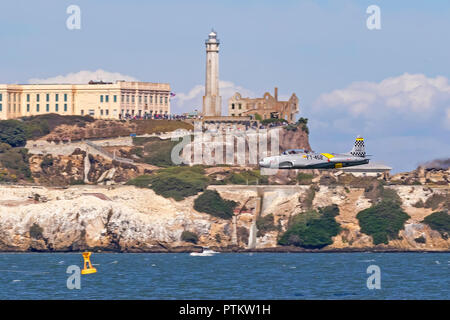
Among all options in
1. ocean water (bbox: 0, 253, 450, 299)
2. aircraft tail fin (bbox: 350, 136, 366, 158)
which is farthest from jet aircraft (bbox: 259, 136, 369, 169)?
ocean water (bbox: 0, 253, 450, 299)

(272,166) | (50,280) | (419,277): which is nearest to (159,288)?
(50,280)

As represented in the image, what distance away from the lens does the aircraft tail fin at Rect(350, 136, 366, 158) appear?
76.0m

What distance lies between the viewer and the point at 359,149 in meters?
77.1

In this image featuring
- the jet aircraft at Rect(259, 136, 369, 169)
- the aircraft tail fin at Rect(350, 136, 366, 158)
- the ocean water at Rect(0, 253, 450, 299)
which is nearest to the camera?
the jet aircraft at Rect(259, 136, 369, 169)

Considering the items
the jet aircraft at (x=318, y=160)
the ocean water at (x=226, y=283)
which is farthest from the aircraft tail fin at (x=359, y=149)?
the ocean water at (x=226, y=283)

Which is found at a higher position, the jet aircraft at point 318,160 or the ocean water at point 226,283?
the jet aircraft at point 318,160

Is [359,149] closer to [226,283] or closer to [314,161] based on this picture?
[314,161]

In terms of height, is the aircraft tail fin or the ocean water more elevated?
the aircraft tail fin

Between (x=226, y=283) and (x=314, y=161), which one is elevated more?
(x=314, y=161)

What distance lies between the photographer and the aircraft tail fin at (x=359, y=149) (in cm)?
7600

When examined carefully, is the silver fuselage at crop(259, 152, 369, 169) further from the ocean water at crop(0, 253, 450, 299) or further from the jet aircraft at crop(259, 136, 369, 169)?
the ocean water at crop(0, 253, 450, 299)

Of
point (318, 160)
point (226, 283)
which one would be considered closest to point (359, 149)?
point (318, 160)

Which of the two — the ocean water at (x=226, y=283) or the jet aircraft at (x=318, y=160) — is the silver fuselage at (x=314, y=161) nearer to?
the jet aircraft at (x=318, y=160)
